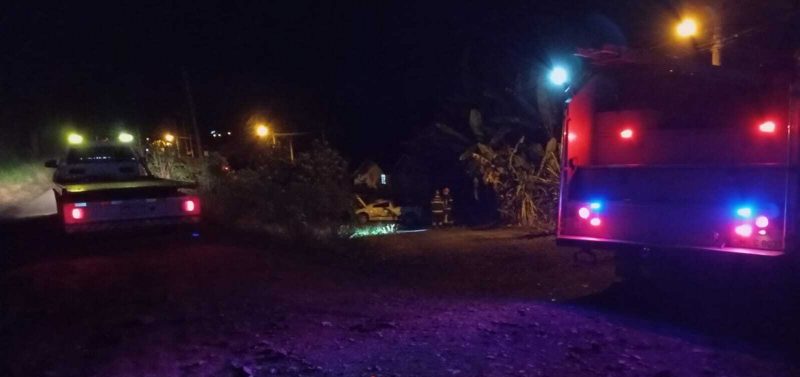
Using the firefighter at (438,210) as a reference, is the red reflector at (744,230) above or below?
above

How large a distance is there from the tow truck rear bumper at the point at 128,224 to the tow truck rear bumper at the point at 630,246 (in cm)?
622

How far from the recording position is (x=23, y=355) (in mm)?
6383

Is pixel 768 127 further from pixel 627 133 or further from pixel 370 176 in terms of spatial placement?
pixel 370 176

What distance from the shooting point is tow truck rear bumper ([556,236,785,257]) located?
775 centimetres

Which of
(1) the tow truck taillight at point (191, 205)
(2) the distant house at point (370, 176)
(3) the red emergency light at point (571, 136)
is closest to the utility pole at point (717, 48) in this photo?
(3) the red emergency light at point (571, 136)

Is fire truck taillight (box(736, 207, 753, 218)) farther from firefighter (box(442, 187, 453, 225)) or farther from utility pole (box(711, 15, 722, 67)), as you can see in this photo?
firefighter (box(442, 187, 453, 225))

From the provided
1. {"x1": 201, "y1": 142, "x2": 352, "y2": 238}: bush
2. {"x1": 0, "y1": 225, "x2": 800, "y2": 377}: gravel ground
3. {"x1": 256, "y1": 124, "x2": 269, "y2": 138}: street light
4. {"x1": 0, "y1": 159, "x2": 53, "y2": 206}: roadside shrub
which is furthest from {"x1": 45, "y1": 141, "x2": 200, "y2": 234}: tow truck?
{"x1": 0, "y1": 159, "x2": 53, "y2": 206}: roadside shrub

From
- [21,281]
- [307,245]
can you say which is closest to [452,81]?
[307,245]

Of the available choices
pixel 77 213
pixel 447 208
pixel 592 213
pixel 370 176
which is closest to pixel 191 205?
pixel 77 213

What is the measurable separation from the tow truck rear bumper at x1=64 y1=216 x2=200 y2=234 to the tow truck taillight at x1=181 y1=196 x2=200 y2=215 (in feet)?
0.31

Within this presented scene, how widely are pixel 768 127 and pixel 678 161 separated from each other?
1.11m

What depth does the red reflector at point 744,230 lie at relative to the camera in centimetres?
785

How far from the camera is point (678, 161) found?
9203 mm

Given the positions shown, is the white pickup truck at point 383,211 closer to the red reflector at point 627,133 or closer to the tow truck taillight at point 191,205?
the tow truck taillight at point 191,205
